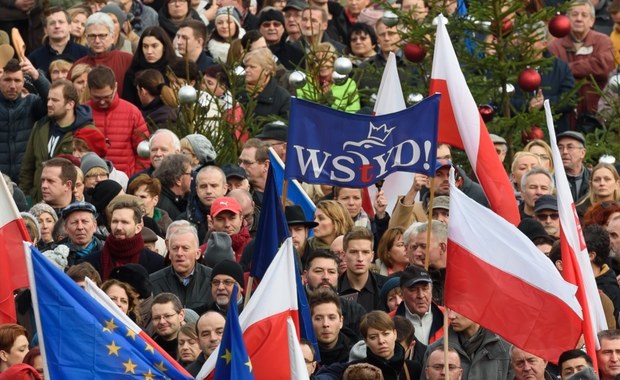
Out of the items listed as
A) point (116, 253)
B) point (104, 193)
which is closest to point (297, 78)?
point (104, 193)

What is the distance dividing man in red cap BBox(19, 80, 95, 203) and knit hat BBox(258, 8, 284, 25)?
446cm

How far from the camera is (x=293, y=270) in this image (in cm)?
1669

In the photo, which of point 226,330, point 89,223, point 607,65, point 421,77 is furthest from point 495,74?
point 226,330

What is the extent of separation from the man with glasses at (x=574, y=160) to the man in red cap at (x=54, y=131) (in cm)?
419

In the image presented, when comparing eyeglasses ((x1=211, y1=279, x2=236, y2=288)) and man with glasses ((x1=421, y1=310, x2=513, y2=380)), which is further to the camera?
eyeglasses ((x1=211, y1=279, x2=236, y2=288))

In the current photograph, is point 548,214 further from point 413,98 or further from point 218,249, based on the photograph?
point 413,98

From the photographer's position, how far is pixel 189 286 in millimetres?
19797

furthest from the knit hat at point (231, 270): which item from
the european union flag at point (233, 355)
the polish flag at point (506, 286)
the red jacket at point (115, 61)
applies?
the red jacket at point (115, 61)

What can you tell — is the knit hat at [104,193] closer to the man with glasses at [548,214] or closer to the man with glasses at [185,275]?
the man with glasses at [185,275]

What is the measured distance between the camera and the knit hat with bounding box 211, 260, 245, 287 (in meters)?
19.0

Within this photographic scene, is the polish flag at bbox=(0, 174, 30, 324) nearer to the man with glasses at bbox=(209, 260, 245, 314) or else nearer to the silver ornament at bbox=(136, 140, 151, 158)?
the man with glasses at bbox=(209, 260, 245, 314)

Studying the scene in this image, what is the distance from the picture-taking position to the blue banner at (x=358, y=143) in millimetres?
18031

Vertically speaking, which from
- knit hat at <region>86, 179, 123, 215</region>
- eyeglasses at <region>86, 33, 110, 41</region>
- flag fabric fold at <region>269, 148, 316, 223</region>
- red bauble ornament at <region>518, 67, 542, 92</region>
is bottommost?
red bauble ornament at <region>518, 67, 542, 92</region>

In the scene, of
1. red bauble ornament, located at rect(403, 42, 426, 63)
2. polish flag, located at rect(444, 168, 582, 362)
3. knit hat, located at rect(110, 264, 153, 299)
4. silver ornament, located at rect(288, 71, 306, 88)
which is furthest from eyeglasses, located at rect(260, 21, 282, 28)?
polish flag, located at rect(444, 168, 582, 362)
